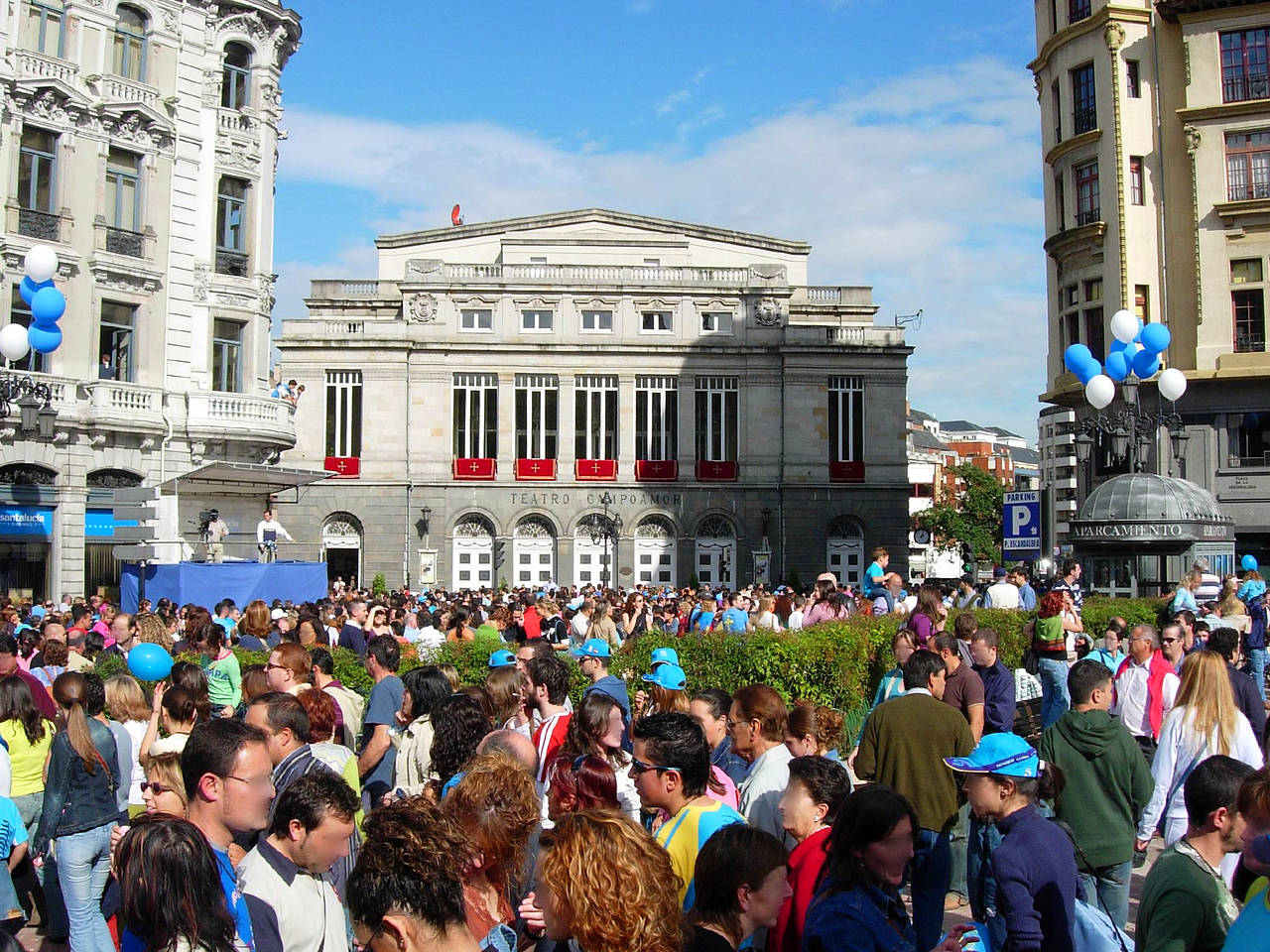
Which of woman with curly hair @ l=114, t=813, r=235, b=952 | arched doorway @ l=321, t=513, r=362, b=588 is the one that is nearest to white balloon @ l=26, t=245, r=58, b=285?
woman with curly hair @ l=114, t=813, r=235, b=952

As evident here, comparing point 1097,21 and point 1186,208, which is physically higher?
point 1097,21

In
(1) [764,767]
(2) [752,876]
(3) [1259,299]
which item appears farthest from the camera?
(3) [1259,299]

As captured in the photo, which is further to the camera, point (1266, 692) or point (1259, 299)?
point (1259, 299)

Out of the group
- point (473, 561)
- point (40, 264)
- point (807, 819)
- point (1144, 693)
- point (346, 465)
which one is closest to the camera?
point (807, 819)

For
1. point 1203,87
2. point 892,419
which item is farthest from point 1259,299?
point 892,419

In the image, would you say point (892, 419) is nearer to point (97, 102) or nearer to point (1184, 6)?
point (1184, 6)

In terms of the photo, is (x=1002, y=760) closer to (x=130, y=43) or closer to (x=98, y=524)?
(x=98, y=524)

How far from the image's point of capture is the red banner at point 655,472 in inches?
1827

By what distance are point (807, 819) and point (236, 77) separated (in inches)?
1073

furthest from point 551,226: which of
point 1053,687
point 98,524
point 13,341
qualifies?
point 1053,687

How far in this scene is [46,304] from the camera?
17203 mm

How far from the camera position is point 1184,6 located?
32.0 meters

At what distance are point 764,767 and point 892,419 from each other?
4171 centimetres

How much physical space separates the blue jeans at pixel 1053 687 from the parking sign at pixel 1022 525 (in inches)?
303
